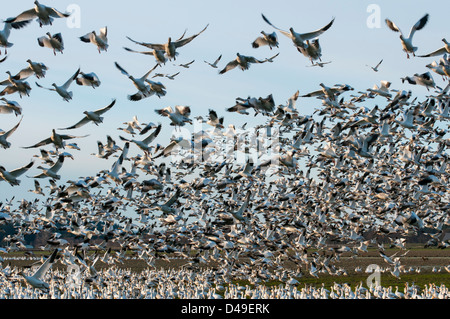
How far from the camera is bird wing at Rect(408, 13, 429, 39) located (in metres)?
18.1

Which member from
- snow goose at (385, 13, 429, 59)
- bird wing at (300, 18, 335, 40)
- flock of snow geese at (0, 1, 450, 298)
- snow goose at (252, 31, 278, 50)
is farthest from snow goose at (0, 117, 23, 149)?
snow goose at (385, 13, 429, 59)

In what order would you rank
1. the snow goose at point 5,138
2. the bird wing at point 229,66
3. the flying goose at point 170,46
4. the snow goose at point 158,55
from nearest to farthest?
the snow goose at point 5,138, the flying goose at point 170,46, the snow goose at point 158,55, the bird wing at point 229,66

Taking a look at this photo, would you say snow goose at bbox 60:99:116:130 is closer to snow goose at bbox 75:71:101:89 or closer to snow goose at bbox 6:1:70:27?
snow goose at bbox 75:71:101:89

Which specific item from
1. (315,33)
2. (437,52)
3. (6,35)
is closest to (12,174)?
(6,35)

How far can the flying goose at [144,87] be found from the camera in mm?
18562

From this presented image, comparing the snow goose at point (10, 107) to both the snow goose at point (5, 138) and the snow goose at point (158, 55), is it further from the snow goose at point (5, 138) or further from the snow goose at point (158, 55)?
the snow goose at point (158, 55)

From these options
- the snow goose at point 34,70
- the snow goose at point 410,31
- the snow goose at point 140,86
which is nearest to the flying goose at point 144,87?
the snow goose at point 140,86

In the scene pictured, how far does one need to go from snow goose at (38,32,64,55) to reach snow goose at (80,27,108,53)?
1.09 metres

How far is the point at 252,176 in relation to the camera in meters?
23.1

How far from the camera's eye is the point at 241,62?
19375 mm

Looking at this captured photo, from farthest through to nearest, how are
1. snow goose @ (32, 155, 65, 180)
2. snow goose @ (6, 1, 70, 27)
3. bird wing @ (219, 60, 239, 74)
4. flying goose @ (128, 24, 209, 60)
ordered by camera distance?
bird wing @ (219, 60, 239, 74) → snow goose @ (32, 155, 65, 180) → flying goose @ (128, 24, 209, 60) → snow goose @ (6, 1, 70, 27)

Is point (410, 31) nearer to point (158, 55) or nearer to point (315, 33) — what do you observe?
point (315, 33)

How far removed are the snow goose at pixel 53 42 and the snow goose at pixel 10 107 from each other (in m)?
2.37

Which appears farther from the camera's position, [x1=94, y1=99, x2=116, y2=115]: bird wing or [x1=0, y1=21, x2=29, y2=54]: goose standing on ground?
[x1=94, y1=99, x2=116, y2=115]: bird wing
